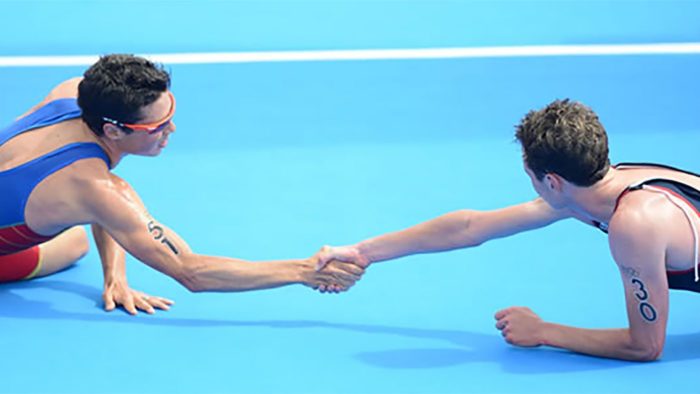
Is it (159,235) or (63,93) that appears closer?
(159,235)

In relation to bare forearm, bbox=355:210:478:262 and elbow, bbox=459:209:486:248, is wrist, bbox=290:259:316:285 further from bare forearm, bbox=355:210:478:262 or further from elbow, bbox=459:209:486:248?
elbow, bbox=459:209:486:248

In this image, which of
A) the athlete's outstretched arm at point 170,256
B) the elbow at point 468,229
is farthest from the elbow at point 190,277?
the elbow at point 468,229

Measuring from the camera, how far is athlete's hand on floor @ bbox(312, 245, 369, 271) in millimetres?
4734

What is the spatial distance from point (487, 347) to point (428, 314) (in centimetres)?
37

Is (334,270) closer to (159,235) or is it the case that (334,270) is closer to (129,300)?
(159,235)

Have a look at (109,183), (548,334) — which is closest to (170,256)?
(109,183)

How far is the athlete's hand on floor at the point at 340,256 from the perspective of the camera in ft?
15.5

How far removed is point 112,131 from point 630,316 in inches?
83.3

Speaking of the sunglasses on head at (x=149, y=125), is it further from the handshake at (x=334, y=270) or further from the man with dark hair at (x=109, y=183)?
the handshake at (x=334, y=270)

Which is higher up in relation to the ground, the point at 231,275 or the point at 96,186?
the point at 96,186

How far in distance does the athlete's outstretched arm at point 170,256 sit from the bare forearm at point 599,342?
1.02 meters

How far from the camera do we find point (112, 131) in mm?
4559

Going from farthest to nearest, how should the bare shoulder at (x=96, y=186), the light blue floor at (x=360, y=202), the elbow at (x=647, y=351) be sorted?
the bare shoulder at (x=96, y=186) < the light blue floor at (x=360, y=202) < the elbow at (x=647, y=351)

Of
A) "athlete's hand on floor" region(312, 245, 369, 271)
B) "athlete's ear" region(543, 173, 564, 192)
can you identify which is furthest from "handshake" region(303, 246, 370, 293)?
"athlete's ear" region(543, 173, 564, 192)
